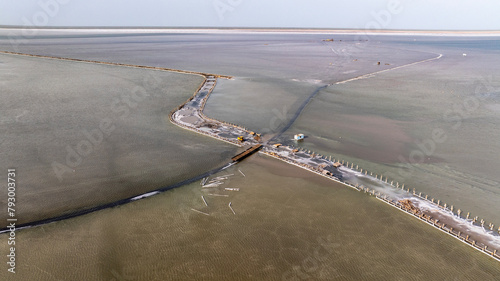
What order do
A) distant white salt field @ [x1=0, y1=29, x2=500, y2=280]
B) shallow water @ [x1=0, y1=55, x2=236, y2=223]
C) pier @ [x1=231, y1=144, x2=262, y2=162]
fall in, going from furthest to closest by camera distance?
pier @ [x1=231, y1=144, x2=262, y2=162]
shallow water @ [x1=0, y1=55, x2=236, y2=223]
distant white salt field @ [x1=0, y1=29, x2=500, y2=280]

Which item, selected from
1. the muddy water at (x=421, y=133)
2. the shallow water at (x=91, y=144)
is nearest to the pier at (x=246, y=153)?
the shallow water at (x=91, y=144)

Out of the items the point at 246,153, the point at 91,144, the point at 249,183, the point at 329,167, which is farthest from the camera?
the point at 91,144

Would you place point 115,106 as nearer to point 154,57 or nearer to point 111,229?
point 111,229

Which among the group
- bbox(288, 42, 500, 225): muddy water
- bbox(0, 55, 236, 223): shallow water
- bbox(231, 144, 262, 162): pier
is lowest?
bbox(0, 55, 236, 223): shallow water

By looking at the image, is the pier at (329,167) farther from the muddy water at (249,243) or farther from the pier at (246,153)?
the muddy water at (249,243)

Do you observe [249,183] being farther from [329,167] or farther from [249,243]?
[329,167]

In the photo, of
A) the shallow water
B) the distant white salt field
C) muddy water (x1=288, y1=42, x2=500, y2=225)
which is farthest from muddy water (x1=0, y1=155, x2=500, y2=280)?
muddy water (x1=288, y1=42, x2=500, y2=225)

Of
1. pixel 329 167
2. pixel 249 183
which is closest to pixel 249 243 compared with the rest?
pixel 249 183

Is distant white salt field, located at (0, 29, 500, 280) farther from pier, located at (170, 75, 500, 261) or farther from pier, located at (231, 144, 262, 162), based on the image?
pier, located at (231, 144, 262, 162)

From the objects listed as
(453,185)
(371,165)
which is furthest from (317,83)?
(453,185)
